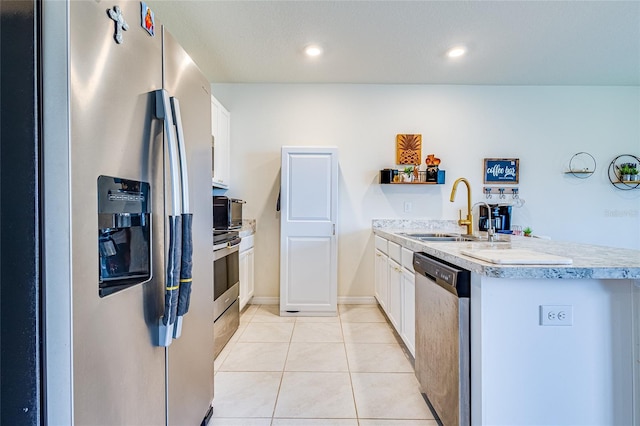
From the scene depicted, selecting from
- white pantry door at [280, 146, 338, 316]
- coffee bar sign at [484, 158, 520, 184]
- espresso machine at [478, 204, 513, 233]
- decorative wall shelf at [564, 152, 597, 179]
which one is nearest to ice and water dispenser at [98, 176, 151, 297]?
white pantry door at [280, 146, 338, 316]

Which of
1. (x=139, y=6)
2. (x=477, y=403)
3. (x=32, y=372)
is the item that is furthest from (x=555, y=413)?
(x=139, y=6)

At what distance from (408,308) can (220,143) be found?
2468 millimetres

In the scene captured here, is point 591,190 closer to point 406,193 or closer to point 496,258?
point 406,193

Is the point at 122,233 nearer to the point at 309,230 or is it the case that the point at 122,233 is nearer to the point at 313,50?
the point at 309,230

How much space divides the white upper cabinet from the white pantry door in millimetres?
688

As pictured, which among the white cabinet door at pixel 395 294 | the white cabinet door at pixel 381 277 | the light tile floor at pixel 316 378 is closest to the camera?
the light tile floor at pixel 316 378

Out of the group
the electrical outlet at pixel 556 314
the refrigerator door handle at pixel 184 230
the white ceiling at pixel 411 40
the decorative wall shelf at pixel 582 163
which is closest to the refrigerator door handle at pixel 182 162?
the refrigerator door handle at pixel 184 230

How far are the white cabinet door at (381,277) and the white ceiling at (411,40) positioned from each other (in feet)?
6.33

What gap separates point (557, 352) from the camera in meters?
1.10

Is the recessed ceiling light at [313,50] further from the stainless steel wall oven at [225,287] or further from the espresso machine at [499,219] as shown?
the espresso machine at [499,219]

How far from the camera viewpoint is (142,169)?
3.04 feet

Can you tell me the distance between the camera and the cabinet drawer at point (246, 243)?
9.89 ft

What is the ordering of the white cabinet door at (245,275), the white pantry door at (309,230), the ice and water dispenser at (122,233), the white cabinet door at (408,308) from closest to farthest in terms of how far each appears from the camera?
1. the ice and water dispenser at (122,233)
2. the white cabinet door at (408,308)
3. the white cabinet door at (245,275)
4. the white pantry door at (309,230)

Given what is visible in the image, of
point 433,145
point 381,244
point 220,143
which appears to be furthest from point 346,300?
point 220,143
